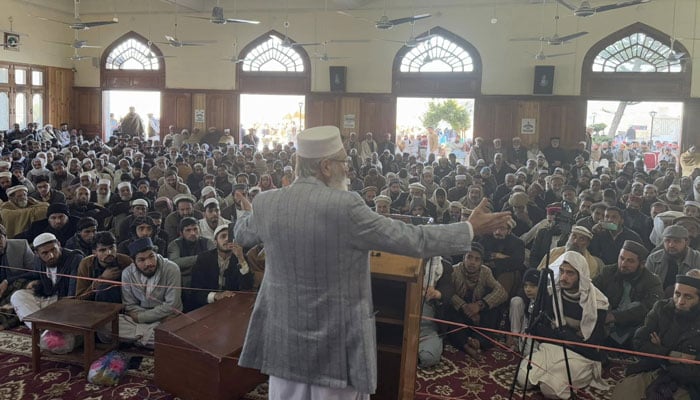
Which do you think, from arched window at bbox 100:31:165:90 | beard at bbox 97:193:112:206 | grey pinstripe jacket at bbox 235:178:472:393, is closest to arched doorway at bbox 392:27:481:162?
arched window at bbox 100:31:165:90

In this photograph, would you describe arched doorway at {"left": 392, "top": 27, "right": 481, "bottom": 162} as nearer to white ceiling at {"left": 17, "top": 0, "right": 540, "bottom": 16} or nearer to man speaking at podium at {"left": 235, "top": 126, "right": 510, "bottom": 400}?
white ceiling at {"left": 17, "top": 0, "right": 540, "bottom": 16}

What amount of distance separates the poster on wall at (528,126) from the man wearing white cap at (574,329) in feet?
37.0

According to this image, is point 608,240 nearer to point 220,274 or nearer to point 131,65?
point 220,274

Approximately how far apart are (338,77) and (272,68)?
2125 millimetres

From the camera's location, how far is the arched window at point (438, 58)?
49.4 ft

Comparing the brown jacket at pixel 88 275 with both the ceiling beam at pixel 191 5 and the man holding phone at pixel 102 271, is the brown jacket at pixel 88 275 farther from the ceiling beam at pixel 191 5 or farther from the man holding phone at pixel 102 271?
the ceiling beam at pixel 191 5

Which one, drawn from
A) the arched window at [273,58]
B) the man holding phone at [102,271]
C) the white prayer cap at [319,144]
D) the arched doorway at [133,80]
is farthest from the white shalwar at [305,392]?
the arched doorway at [133,80]

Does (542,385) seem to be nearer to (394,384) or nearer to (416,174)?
(394,384)

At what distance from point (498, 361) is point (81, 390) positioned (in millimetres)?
2929

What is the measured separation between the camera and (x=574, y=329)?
411cm

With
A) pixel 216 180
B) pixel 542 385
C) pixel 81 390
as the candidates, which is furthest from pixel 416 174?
pixel 81 390

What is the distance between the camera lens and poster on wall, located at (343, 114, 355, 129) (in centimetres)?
1592

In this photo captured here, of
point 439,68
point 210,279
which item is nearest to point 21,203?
point 210,279

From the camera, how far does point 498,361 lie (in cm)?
446
